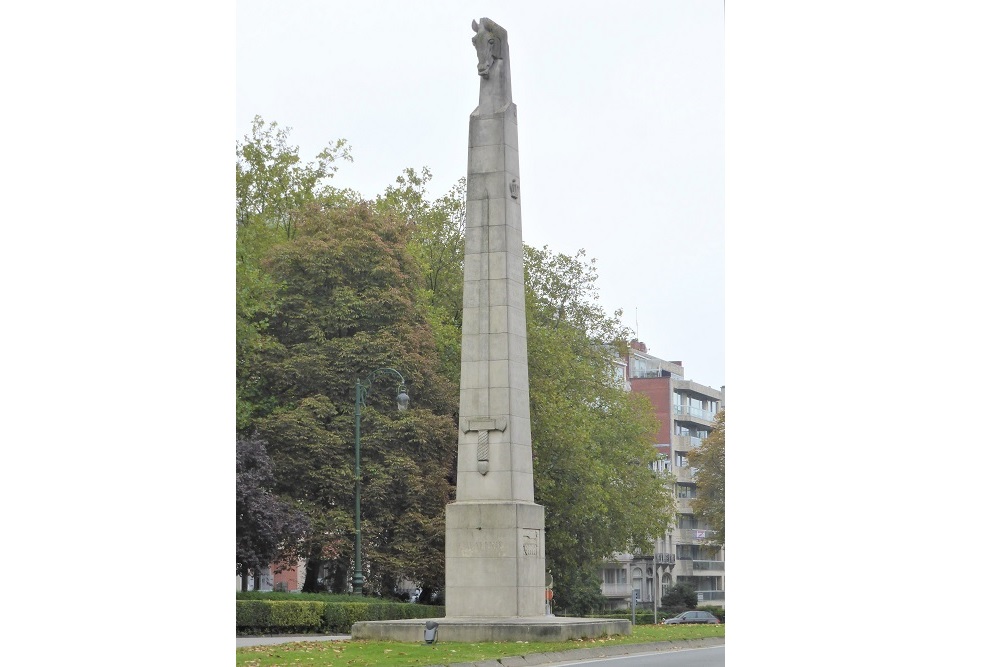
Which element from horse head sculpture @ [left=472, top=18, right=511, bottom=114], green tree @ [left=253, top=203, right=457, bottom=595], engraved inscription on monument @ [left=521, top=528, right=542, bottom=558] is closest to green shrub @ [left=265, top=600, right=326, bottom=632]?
green tree @ [left=253, top=203, right=457, bottom=595]

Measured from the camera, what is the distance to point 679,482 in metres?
98.4

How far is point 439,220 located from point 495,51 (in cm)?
2270

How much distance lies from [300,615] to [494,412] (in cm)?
856

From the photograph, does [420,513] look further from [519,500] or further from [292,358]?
[519,500]

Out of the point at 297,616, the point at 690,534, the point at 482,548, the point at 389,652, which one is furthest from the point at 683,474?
the point at 389,652

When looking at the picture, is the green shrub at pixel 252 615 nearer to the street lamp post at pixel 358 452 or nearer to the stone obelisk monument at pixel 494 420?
the street lamp post at pixel 358 452

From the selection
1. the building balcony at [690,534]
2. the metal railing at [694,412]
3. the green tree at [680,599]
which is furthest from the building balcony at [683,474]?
the green tree at [680,599]

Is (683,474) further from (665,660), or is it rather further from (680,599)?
(665,660)

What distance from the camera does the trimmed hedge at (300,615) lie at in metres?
29.6

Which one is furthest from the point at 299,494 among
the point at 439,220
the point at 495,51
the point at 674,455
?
the point at 674,455

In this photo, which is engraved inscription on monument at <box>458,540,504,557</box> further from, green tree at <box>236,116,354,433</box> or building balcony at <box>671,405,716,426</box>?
building balcony at <box>671,405,716,426</box>

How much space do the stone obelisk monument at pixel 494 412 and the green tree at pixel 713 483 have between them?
4105 cm

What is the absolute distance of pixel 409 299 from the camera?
40969mm

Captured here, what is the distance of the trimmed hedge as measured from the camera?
97.2 ft
